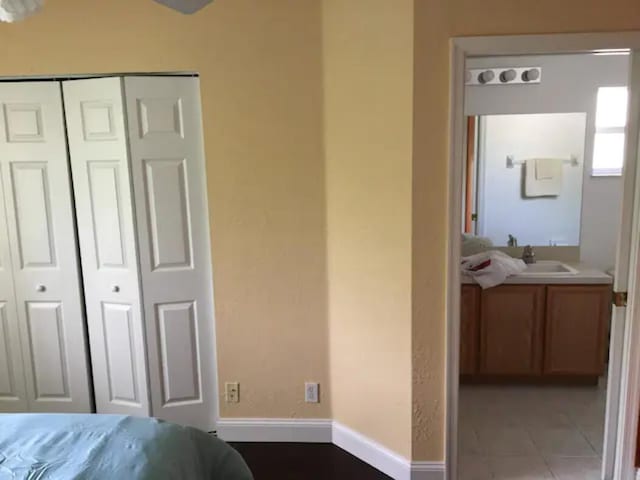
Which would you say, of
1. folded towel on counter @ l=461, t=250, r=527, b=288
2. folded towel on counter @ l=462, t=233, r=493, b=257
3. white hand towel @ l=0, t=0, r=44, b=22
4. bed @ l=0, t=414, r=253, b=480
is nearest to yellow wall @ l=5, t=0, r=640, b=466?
bed @ l=0, t=414, r=253, b=480

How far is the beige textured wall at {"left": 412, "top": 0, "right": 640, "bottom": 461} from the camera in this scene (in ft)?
6.70

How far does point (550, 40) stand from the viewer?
6.74 ft

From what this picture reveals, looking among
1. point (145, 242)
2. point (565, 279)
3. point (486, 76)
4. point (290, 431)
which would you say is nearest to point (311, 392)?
point (290, 431)

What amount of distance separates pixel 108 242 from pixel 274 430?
4.45ft

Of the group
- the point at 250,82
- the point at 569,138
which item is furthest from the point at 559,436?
the point at 250,82

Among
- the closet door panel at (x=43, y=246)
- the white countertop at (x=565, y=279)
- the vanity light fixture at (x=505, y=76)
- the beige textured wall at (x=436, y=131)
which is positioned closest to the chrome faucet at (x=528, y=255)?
the white countertop at (x=565, y=279)

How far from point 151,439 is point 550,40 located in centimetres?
207

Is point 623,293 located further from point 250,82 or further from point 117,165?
point 117,165

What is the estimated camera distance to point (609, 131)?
11.4ft

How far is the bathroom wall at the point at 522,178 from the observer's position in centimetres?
344

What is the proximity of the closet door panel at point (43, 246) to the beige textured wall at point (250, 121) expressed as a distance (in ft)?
0.85

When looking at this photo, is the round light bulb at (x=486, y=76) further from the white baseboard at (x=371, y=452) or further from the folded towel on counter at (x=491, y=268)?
the white baseboard at (x=371, y=452)

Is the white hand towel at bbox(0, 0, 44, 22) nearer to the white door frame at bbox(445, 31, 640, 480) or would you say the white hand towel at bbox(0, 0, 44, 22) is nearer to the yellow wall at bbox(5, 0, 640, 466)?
the yellow wall at bbox(5, 0, 640, 466)

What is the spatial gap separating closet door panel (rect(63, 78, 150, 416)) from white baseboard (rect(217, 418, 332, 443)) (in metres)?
0.48
